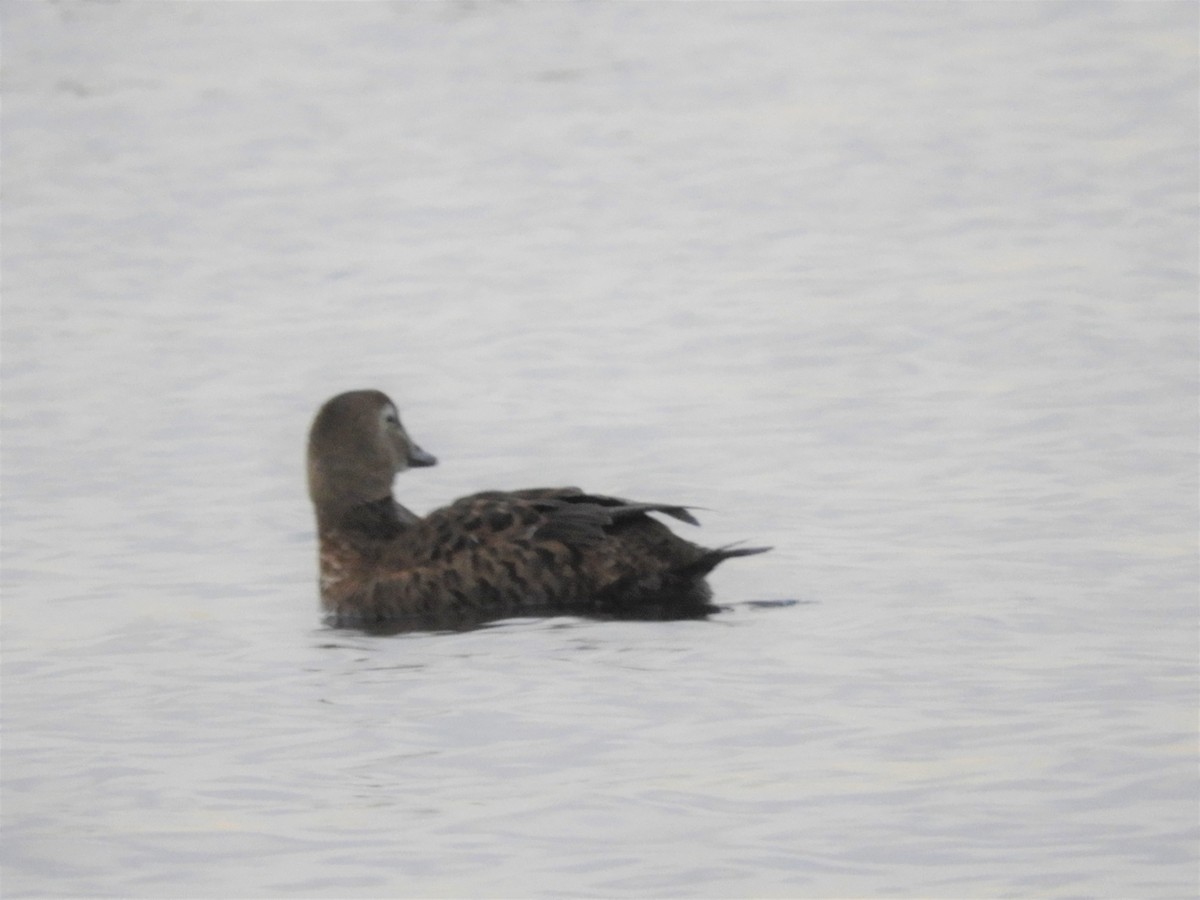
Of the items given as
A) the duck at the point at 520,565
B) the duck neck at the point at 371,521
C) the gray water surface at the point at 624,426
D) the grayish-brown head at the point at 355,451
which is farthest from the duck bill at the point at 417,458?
the gray water surface at the point at 624,426

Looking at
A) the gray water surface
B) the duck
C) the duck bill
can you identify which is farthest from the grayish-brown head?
the gray water surface

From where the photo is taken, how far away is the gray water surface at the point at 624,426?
7.52m

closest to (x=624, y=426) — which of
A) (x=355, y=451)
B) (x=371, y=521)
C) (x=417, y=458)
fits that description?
(x=417, y=458)

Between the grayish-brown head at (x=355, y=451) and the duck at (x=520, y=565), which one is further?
the grayish-brown head at (x=355, y=451)

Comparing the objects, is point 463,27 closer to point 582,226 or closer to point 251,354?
point 582,226

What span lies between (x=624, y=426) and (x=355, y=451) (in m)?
2.35

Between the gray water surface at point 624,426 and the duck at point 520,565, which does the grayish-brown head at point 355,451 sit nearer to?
the duck at point 520,565

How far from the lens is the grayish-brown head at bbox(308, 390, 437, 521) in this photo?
11.0m

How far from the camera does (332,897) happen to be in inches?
272

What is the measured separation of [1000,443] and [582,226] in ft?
21.3

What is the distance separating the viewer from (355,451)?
11117mm

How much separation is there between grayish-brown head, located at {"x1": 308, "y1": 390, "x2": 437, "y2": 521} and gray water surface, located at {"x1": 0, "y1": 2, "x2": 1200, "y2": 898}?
1.36 feet

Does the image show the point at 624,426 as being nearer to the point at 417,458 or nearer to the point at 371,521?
the point at 417,458

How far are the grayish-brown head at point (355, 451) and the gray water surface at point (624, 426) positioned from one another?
42 cm
